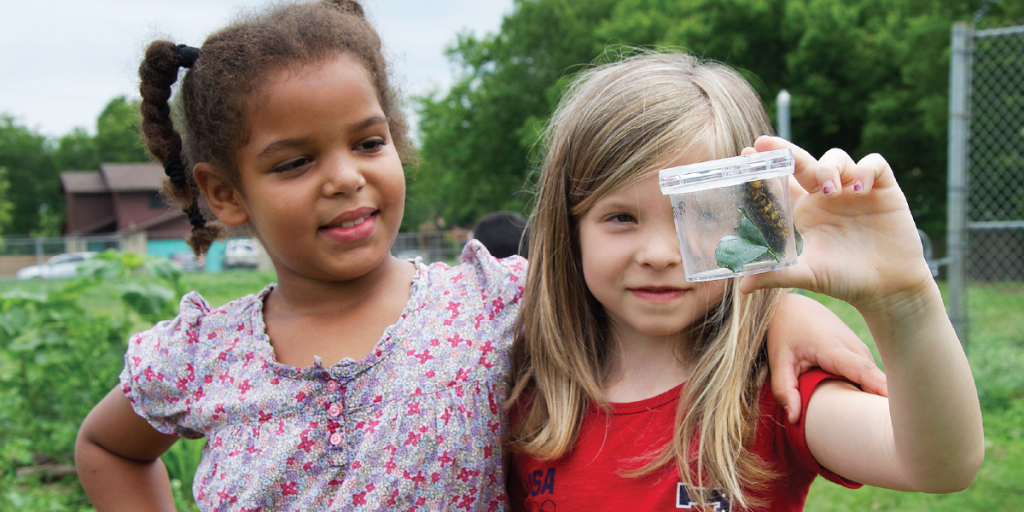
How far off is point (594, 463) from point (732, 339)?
42 centimetres

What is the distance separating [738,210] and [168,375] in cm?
138

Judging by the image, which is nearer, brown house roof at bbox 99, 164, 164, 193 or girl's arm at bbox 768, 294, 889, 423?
girl's arm at bbox 768, 294, 889, 423

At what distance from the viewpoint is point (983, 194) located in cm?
620

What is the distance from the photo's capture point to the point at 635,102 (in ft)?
4.98

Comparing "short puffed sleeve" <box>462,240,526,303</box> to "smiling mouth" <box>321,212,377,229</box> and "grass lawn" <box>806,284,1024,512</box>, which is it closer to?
"smiling mouth" <box>321,212,377,229</box>

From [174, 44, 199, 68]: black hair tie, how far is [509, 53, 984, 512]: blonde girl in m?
0.90

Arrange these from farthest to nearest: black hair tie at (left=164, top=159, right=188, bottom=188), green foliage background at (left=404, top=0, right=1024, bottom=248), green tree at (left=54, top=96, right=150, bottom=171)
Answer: green tree at (left=54, top=96, right=150, bottom=171)
green foliage background at (left=404, top=0, right=1024, bottom=248)
black hair tie at (left=164, top=159, right=188, bottom=188)

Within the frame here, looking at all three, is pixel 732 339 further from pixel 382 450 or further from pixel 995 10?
pixel 995 10

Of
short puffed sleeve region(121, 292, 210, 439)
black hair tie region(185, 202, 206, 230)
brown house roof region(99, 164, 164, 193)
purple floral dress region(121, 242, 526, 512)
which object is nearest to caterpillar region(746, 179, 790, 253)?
purple floral dress region(121, 242, 526, 512)

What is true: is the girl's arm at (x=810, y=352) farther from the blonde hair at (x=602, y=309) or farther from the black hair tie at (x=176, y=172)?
the black hair tie at (x=176, y=172)

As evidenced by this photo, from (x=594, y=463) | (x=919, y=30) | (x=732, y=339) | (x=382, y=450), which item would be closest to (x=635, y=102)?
(x=732, y=339)

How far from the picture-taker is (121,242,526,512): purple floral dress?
1.54 metres

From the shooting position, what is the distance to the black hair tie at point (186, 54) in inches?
65.9

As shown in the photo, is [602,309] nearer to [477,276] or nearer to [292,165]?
[477,276]
